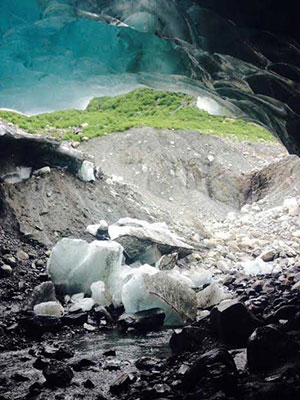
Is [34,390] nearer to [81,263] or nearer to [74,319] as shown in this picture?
[74,319]

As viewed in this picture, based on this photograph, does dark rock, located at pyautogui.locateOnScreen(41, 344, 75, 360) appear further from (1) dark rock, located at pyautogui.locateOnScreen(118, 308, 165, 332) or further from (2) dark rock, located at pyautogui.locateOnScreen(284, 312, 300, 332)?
(2) dark rock, located at pyautogui.locateOnScreen(284, 312, 300, 332)

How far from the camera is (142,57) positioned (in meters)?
6.20

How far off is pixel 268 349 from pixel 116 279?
156 inches

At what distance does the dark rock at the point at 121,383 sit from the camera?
379cm

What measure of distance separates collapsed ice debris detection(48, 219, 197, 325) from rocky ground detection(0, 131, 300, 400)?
1.02 feet

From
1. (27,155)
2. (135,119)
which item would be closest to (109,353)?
(27,155)

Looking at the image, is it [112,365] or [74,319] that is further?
[74,319]

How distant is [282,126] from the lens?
7.34m

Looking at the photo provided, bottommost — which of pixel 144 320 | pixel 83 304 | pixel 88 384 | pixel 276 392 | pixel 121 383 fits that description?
pixel 83 304

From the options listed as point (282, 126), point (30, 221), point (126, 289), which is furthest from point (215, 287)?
point (30, 221)

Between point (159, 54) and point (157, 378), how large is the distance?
4199 mm

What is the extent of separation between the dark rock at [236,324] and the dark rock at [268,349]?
91 cm

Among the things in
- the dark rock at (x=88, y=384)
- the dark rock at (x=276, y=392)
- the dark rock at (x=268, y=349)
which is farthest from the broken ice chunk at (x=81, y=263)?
the dark rock at (x=276, y=392)

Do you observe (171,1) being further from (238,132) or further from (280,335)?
(238,132)
